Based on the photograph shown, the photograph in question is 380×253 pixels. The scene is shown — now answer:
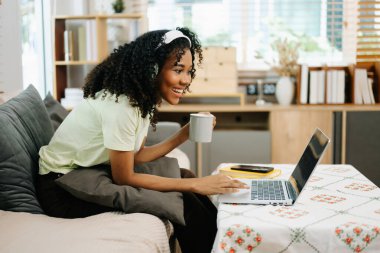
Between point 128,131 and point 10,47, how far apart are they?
142cm

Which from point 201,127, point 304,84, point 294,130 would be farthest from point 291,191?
point 304,84

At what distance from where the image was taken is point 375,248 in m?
1.37

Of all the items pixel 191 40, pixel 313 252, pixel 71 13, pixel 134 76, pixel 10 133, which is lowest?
pixel 313 252

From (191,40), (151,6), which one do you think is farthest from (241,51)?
(191,40)

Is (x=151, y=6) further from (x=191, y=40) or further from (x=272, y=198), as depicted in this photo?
(x=272, y=198)

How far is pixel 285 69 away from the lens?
3.88 m

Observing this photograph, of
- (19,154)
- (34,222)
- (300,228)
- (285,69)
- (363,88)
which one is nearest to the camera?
(300,228)

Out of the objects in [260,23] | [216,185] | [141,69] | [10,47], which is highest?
[260,23]

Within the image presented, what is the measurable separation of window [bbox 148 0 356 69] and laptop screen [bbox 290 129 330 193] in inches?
89.0

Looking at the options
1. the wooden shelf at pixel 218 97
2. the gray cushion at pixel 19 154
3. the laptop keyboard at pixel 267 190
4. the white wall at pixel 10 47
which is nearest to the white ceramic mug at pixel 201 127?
the laptop keyboard at pixel 267 190

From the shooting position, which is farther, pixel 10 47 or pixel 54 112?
pixel 10 47

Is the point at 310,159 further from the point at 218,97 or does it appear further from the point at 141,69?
the point at 218,97

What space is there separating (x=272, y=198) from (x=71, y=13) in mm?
2844

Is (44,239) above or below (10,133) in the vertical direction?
below
